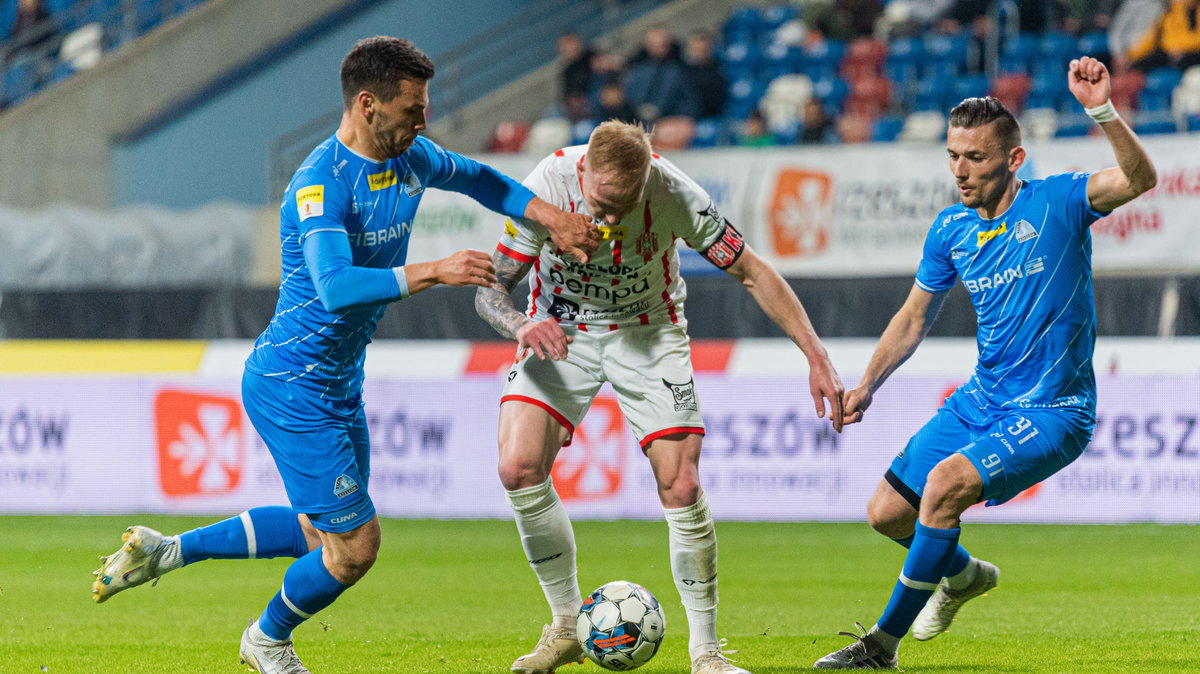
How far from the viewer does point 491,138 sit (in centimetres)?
1880

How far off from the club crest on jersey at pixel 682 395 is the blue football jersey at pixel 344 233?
2.96ft

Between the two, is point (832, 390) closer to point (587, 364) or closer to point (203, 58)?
point (587, 364)

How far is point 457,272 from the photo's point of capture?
4.87 meters

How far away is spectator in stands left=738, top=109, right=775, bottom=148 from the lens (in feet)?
52.6

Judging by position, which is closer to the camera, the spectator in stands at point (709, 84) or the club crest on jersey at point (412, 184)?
the club crest on jersey at point (412, 184)

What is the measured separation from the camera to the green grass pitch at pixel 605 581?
21.0ft

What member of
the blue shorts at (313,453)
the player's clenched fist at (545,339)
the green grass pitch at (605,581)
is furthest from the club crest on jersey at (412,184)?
the green grass pitch at (605,581)

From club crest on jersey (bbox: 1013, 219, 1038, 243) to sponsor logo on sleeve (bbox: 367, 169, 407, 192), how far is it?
241 centimetres

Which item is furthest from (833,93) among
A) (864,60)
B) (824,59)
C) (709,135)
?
(709,135)

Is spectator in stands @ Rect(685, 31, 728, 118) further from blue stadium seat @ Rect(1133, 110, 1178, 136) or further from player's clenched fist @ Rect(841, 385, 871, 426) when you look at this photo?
player's clenched fist @ Rect(841, 385, 871, 426)

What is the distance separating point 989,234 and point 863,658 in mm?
1748

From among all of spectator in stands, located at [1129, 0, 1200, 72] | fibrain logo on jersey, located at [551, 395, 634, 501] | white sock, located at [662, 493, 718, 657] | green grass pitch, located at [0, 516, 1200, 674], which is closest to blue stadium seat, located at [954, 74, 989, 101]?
spectator in stands, located at [1129, 0, 1200, 72]

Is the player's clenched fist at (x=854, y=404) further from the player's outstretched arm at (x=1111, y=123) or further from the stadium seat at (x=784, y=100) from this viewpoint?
the stadium seat at (x=784, y=100)

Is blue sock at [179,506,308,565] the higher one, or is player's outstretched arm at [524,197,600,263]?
player's outstretched arm at [524,197,600,263]
